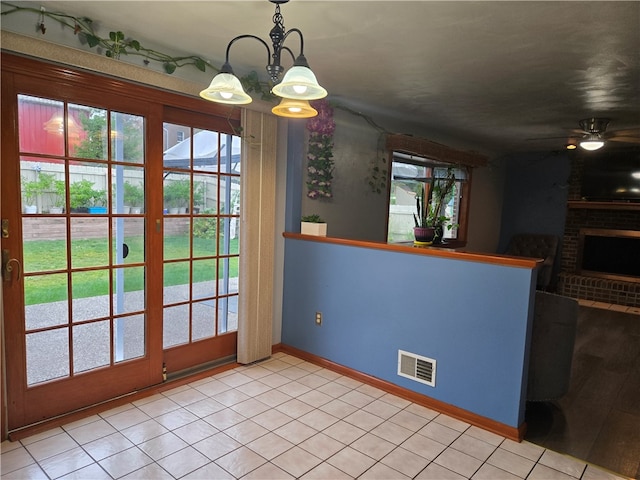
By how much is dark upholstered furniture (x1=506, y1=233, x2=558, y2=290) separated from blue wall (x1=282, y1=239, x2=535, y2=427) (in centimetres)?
428

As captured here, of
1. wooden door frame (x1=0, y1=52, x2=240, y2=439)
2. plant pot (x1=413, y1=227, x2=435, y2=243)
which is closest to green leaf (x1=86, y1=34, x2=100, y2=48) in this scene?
wooden door frame (x1=0, y1=52, x2=240, y2=439)

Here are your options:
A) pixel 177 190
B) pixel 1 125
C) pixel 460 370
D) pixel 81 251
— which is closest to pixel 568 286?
pixel 460 370

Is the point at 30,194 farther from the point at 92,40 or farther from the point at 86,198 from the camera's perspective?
the point at 92,40

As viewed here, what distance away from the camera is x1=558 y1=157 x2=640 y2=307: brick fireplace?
5953 mm

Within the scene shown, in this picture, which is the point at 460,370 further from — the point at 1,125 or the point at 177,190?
the point at 1,125

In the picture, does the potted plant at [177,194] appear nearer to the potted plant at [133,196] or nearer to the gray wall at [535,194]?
the potted plant at [133,196]

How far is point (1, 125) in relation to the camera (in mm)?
2178

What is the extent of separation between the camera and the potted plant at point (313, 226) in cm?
357

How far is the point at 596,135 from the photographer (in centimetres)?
463

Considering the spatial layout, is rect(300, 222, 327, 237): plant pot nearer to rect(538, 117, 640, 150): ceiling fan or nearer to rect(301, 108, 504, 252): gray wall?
rect(301, 108, 504, 252): gray wall

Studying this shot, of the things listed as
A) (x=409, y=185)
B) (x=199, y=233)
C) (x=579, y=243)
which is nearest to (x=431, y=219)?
(x=409, y=185)

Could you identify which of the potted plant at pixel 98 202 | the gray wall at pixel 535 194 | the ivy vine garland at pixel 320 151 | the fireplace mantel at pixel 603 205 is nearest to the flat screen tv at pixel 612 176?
the fireplace mantel at pixel 603 205

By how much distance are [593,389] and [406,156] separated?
3125 mm

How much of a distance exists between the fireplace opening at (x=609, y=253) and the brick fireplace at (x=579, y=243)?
0.10 ft
